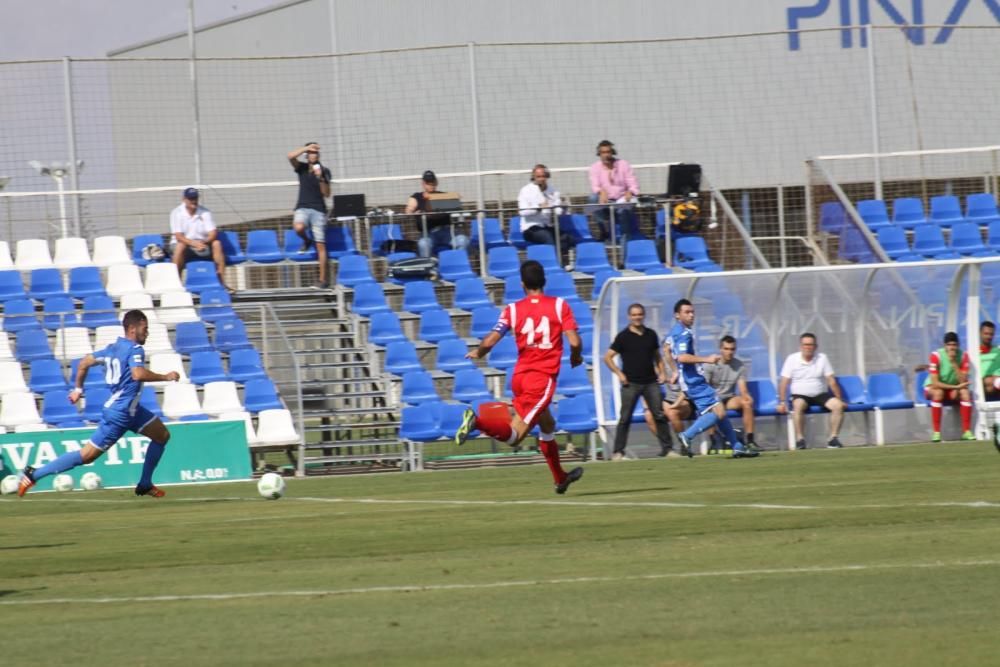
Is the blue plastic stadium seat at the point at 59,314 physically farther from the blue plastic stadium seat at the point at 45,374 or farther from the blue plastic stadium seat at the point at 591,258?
the blue plastic stadium seat at the point at 591,258

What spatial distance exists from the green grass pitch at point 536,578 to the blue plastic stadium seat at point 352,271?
1100cm

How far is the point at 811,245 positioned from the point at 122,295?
11469mm

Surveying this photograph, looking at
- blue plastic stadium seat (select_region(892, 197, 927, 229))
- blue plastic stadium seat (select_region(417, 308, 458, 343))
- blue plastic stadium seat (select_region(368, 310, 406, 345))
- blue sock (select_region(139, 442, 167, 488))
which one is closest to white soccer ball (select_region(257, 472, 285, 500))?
blue sock (select_region(139, 442, 167, 488))

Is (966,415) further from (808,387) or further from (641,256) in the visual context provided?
(641,256)

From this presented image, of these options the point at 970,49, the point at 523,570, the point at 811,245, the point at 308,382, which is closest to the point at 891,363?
the point at 811,245

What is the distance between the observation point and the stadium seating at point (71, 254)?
25578 mm

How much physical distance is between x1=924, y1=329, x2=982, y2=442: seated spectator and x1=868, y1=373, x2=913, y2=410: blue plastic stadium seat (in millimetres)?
603

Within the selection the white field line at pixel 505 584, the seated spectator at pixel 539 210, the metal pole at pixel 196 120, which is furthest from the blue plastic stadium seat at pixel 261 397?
the white field line at pixel 505 584

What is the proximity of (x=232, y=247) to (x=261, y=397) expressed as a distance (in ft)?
16.5

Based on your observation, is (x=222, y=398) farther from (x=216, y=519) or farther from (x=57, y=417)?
(x=216, y=519)

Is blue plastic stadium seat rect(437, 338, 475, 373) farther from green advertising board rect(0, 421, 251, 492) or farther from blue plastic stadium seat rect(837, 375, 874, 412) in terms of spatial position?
blue plastic stadium seat rect(837, 375, 874, 412)

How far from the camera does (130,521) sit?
1409 centimetres

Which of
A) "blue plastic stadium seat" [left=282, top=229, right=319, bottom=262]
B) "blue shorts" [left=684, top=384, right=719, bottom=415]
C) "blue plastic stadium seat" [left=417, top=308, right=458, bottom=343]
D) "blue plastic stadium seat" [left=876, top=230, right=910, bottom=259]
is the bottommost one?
"blue shorts" [left=684, top=384, right=719, bottom=415]

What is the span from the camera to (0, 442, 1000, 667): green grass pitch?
280 inches
